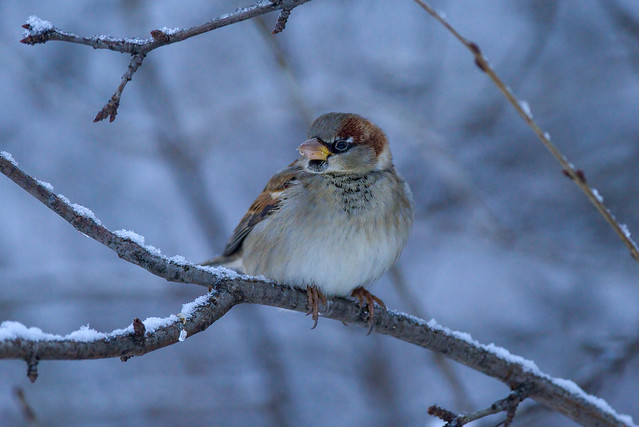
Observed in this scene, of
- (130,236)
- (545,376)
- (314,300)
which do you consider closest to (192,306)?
(130,236)

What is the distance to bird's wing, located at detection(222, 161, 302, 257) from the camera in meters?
3.09

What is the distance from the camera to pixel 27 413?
5.24ft

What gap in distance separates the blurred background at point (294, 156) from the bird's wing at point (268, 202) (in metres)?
0.97

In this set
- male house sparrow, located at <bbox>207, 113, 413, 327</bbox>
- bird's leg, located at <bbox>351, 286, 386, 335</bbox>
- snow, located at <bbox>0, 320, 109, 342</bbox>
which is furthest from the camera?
male house sparrow, located at <bbox>207, 113, 413, 327</bbox>

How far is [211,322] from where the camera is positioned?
165cm

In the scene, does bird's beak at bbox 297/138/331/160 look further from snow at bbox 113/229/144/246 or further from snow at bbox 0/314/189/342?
snow at bbox 0/314/189/342

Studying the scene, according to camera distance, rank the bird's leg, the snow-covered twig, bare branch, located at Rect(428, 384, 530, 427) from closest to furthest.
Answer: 1. the snow-covered twig
2. bare branch, located at Rect(428, 384, 530, 427)
3. the bird's leg

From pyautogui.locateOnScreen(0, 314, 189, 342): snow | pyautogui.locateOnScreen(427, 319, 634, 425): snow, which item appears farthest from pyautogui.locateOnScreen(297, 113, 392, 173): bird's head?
pyautogui.locateOnScreen(0, 314, 189, 342): snow

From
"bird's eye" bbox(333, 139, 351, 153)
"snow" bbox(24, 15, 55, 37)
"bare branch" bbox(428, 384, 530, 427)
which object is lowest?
"bare branch" bbox(428, 384, 530, 427)

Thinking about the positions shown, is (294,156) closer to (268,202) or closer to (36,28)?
(268,202)

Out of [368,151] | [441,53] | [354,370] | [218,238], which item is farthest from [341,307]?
[441,53]

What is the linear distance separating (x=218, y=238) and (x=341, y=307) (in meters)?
1.90

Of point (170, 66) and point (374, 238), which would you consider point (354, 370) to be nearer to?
point (374, 238)

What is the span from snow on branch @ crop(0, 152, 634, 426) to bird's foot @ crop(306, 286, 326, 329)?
45 millimetres
